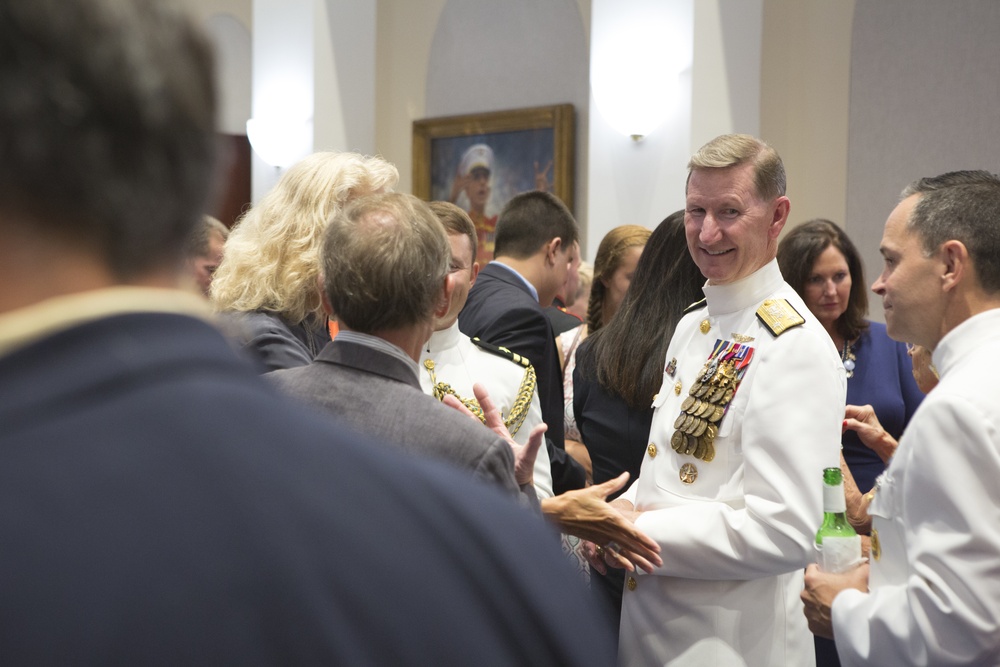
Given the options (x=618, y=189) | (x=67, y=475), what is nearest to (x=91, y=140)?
(x=67, y=475)

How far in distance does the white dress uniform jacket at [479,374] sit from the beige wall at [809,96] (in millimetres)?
3619

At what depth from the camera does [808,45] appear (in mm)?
5941

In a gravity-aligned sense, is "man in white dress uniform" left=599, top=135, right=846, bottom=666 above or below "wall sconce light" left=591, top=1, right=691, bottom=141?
below

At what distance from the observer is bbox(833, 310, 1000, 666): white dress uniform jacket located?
1637mm

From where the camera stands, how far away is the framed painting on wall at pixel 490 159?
6.93m

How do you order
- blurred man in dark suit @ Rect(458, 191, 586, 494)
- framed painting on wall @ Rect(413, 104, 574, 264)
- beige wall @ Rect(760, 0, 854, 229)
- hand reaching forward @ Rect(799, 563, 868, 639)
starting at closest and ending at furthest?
hand reaching forward @ Rect(799, 563, 868, 639)
blurred man in dark suit @ Rect(458, 191, 586, 494)
beige wall @ Rect(760, 0, 854, 229)
framed painting on wall @ Rect(413, 104, 574, 264)

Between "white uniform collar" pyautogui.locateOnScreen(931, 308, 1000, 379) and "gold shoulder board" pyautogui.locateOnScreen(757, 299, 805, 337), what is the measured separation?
35 centimetres

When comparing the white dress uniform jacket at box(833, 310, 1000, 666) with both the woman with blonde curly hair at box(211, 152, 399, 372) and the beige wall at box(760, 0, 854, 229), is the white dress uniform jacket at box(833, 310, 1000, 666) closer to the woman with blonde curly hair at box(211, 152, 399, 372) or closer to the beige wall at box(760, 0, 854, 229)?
the woman with blonde curly hair at box(211, 152, 399, 372)

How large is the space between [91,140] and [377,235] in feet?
3.77

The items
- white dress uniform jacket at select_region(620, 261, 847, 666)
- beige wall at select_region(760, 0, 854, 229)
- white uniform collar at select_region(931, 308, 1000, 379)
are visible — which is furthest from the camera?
beige wall at select_region(760, 0, 854, 229)

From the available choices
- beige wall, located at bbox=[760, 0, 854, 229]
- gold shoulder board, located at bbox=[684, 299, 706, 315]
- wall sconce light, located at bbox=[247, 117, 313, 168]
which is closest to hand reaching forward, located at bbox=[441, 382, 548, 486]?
gold shoulder board, located at bbox=[684, 299, 706, 315]

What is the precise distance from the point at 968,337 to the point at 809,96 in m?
4.41

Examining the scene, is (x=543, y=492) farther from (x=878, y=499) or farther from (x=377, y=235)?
(x=377, y=235)

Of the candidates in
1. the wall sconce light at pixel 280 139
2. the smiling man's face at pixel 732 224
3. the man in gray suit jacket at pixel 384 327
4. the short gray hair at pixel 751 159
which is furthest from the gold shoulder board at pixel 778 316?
the wall sconce light at pixel 280 139
